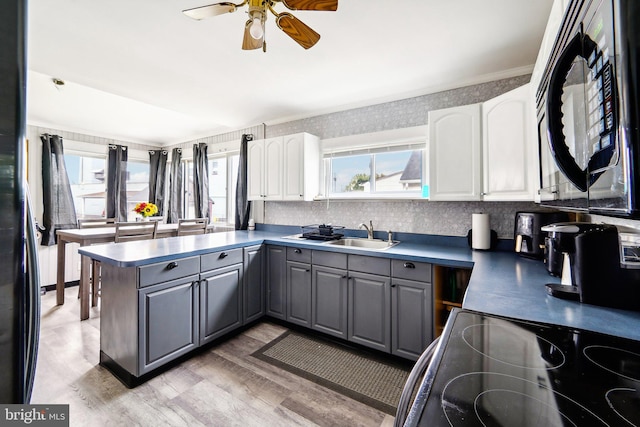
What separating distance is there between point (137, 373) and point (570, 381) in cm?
232

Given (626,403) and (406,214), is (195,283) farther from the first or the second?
(626,403)

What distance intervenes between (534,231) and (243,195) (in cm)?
319

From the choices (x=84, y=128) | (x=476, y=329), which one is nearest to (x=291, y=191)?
(x=476, y=329)

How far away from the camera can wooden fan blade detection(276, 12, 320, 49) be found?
57.2 inches

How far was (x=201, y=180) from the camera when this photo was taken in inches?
181

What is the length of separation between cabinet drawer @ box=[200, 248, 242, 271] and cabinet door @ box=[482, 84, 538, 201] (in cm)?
216

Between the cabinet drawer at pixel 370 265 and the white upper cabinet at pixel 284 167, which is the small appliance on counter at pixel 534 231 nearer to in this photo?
the cabinet drawer at pixel 370 265

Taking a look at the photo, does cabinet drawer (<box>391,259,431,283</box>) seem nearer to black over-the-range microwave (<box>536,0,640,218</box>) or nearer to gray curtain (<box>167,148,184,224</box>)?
black over-the-range microwave (<box>536,0,640,218</box>)

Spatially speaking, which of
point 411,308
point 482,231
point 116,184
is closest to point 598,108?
point 411,308

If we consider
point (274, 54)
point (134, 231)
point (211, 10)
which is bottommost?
point (134, 231)

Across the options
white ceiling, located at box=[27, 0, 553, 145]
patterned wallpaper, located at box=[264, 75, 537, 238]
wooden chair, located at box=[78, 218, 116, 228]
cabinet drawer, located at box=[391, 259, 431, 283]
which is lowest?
cabinet drawer, located at box=[391, 259, 431, 283]

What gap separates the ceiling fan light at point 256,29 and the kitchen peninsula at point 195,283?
1.56m

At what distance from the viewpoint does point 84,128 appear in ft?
14.3

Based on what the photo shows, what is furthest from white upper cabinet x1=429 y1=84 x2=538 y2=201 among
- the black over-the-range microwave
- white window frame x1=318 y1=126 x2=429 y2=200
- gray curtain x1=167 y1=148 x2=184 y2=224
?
gray curtain x1=167 y1=148 x2=184 y2=224
